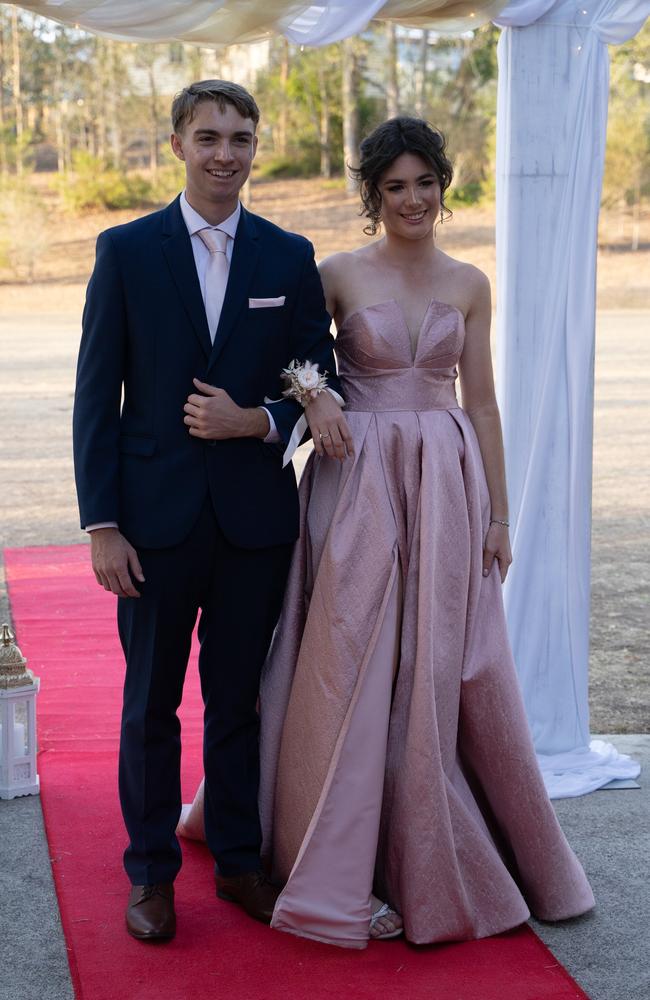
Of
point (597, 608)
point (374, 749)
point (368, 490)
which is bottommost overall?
point (597, 608)

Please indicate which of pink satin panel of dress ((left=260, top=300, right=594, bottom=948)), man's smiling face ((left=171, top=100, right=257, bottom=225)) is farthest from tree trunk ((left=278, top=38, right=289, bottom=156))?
man's smiling face ((left=171, top=100, right=257, bottom=225))

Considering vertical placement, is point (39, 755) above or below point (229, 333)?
below

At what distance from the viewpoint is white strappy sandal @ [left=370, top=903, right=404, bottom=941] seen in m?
3.16

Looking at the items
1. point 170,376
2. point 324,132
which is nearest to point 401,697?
point 170,376

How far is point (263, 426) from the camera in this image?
3.03 meters

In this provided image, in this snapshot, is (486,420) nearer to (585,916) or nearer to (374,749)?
(374,749)

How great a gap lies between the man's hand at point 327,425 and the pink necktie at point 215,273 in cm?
31

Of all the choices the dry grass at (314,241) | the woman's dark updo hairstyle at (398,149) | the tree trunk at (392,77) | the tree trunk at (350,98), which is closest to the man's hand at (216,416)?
the woman's dark updo hairstyle at (398,149)

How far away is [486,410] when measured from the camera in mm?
3432

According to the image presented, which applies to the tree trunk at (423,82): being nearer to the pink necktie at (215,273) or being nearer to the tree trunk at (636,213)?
the tree trunk at (636,213)

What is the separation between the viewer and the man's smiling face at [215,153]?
2908 millimetres

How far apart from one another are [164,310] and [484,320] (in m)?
0.92

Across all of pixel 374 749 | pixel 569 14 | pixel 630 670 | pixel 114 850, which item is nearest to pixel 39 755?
pixel 114 850

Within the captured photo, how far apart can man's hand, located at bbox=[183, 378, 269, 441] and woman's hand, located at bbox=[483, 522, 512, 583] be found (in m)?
0.75
